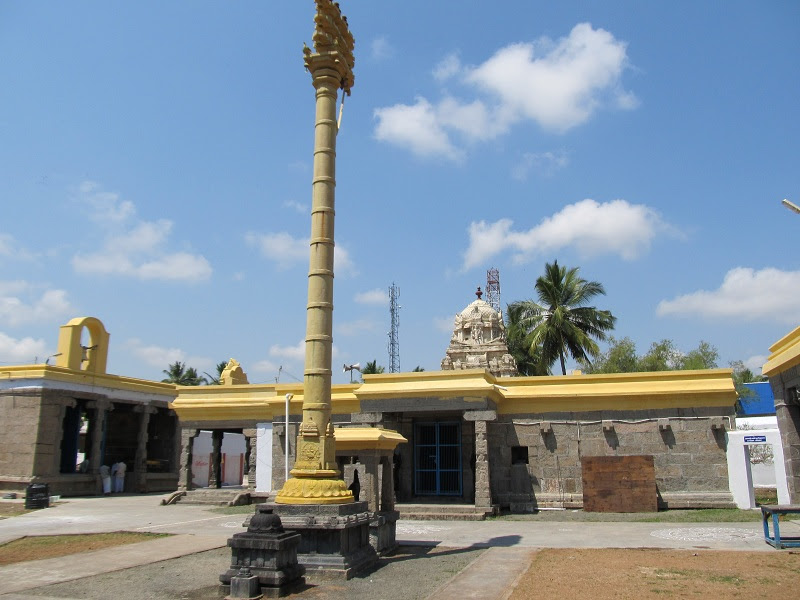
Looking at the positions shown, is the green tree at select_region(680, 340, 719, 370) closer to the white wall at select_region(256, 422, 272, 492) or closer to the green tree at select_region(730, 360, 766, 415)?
the green tree at select_region(730, 360, 766, 415)

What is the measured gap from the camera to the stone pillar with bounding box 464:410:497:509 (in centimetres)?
1722

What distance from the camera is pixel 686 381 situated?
17906mm

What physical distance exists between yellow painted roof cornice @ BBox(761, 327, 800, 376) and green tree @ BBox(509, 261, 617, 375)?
14438 millimetres

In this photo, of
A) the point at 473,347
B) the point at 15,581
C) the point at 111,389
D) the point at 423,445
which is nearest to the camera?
the point at 15,581

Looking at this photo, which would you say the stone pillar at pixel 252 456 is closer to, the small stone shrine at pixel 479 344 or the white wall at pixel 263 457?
the white wall at pixel 263 457

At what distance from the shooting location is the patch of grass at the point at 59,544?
11305mm

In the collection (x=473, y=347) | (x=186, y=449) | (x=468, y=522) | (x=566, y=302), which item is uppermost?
(x=566, y=302)

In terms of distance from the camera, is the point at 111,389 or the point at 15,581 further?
the point at 111,389

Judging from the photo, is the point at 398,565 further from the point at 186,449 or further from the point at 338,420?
the point at 186,449

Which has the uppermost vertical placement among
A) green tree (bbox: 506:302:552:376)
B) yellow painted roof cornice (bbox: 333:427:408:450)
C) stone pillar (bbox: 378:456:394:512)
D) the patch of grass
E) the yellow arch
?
green tree (bbox: 506:302:552:376)

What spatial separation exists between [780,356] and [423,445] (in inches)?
403

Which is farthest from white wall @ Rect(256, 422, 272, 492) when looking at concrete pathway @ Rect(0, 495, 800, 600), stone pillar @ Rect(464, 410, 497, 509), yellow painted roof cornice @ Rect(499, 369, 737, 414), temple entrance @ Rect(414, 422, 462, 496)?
yellow painted roof cornice @ Rect(499, 369, 737, 414)

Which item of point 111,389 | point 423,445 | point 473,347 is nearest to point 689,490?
point 423,445

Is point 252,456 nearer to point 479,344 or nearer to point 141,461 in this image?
point 141,461
